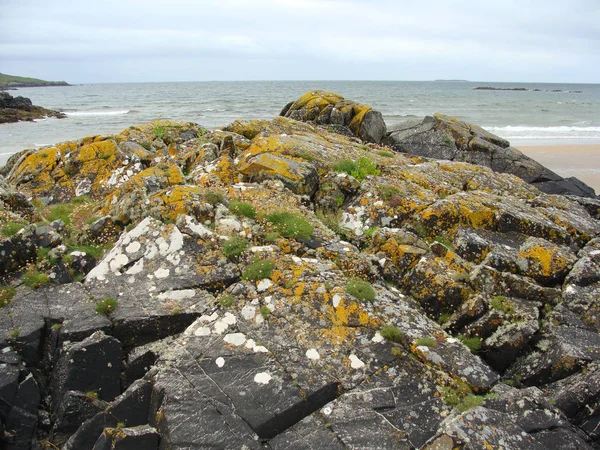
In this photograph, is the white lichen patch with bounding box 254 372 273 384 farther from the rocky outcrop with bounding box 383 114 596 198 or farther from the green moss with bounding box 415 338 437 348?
the rocky outcrop with bounding box 383 114 596 198

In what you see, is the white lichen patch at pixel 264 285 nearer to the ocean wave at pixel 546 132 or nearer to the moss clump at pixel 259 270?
the moss clump at pixel 259 270

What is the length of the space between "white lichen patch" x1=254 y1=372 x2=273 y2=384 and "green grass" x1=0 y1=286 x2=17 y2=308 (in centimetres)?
433

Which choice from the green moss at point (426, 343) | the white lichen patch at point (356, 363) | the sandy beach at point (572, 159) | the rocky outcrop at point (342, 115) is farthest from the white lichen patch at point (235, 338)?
the sandy beach at point (572, 159)

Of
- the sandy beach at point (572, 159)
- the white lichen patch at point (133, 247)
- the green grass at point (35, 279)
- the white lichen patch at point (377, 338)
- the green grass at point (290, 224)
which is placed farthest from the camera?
the sandy beach at point (572, 159)

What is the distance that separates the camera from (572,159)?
28.7m

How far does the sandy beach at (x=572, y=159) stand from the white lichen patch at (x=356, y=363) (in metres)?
22.0

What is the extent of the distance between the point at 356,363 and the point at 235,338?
5.81 feet

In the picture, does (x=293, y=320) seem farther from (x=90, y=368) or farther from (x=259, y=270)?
(x=90, y=368)

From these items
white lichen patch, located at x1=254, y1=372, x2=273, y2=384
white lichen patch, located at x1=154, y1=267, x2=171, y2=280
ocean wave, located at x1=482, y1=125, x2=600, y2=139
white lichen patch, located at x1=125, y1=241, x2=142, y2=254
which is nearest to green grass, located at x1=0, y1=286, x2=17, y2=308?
white lichen patch, located at x1=125, y1=241, x2=142, y2=254

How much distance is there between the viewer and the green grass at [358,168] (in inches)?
414

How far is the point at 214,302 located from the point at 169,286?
0.87 meters

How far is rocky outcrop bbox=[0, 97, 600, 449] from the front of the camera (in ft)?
16.6

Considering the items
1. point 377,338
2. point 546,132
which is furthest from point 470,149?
point 546,132

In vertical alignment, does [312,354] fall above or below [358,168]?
below
